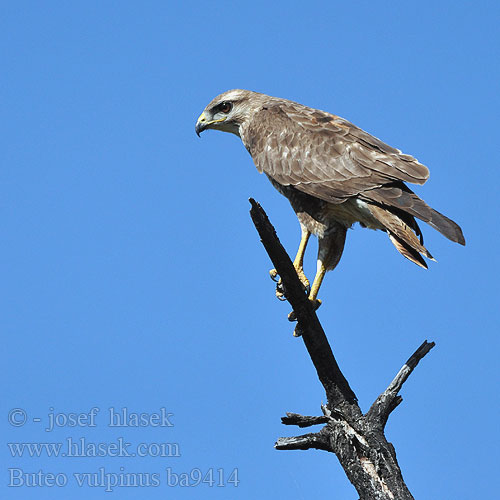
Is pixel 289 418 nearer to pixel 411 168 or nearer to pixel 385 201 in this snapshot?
pixel 385 201

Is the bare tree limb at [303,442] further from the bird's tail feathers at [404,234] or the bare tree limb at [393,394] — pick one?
the bird's tail feathers at [404,234]

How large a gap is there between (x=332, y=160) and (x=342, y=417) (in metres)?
2.46

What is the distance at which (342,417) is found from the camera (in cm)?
622

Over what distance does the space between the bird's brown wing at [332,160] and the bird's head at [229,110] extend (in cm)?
26

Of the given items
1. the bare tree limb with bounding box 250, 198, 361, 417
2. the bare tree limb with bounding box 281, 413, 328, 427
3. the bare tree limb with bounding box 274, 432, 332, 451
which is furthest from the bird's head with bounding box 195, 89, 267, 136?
the bare tree limb with bounding box 274, 432, 332, 451

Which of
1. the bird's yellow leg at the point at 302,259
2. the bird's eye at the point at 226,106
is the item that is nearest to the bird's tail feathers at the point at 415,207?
the bird's yellow leg at the point at 302,259

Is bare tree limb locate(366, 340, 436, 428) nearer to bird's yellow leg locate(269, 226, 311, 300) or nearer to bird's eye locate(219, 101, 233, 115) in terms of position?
bird's yellow leg locate(269, 226, 311, 300)

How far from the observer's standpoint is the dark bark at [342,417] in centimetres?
584

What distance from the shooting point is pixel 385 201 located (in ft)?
21.7

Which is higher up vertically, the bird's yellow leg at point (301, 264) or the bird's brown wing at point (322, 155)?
the bird's brown wing at point (322, 155)

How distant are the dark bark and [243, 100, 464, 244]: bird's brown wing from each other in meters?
1.11

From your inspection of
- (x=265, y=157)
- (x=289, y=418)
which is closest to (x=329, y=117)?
(x=265, y=157)

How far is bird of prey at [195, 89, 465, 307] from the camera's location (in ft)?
21.3

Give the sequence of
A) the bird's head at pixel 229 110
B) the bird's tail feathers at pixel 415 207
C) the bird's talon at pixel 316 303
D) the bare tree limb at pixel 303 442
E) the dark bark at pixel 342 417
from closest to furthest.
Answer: the dark bark at pixel 342 417, the bird's tail feathers at pixel 415 207, the bare tree limb at pixel 303 442, the bird's talon at pixel 316 303, the bird's head at pixel 229 110
